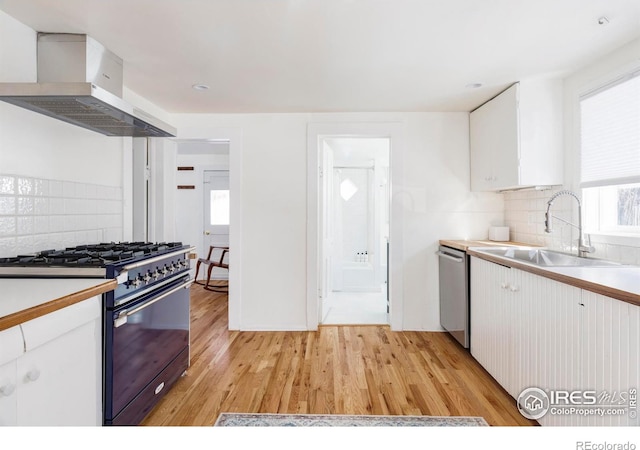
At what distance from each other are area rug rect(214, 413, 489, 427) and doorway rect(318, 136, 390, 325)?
2.20 m

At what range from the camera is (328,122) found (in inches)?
138

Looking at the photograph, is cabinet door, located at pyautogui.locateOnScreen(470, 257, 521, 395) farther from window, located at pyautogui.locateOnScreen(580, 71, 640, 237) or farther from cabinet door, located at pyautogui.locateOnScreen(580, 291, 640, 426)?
window, located at pyautogui.locateOnScreen(580, 71, 640, 237)

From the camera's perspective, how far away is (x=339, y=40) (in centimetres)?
207

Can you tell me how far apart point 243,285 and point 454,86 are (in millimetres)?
2702

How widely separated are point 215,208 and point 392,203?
3.82 metres

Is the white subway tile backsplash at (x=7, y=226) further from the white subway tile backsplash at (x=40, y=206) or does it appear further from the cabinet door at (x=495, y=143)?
the cabinet door at (x=495, y=143)

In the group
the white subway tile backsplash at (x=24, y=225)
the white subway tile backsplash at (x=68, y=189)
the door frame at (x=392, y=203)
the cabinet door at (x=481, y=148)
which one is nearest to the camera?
the white subway tile backsplash at (x=24, y=225)

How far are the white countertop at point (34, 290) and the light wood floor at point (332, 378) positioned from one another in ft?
3.28

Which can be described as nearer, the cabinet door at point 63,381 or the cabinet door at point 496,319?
the cabinet door at point 63,381

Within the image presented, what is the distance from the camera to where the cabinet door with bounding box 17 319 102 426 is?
114cm

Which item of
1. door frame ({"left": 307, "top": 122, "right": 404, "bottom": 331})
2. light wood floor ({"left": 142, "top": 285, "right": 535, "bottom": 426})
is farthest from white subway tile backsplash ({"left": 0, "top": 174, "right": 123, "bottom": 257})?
door frame ({"left": 307, "top": 122, "right": 404, "bottom": 331})

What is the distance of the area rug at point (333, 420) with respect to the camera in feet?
6.29

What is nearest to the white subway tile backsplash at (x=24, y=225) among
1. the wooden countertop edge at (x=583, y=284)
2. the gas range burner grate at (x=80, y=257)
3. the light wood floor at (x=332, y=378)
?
Answer: the gas range burner grate at (x=80, y=257)

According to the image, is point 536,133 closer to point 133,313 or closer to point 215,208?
point 133,313
